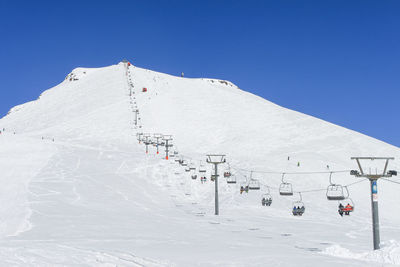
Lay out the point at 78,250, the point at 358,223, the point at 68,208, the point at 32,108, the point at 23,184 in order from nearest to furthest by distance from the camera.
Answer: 1. the point at 78,250
2. the point at 68,208
3. the point at 358,223
4. the point at 23,184
5. the point at 32,108

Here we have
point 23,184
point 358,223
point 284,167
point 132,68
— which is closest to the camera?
point 358,223

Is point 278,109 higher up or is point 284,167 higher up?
point 278,109

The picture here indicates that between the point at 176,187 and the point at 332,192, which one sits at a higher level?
the point at 176,187

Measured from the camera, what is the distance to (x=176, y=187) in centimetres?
3956

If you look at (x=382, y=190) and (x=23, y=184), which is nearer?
(x=23, y=184)

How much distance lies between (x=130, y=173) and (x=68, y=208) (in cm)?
1828

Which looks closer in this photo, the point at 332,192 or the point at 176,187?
the point at 176,187

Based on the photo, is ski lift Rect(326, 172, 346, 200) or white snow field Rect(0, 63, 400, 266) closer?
white snow field Rect(0, 63, 400, 266)

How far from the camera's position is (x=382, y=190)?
43.0 m

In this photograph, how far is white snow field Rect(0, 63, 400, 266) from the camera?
11.8 metres

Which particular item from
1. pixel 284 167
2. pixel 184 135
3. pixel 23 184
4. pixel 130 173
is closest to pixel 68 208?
pixel 23 184

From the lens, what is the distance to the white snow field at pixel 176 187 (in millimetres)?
11828

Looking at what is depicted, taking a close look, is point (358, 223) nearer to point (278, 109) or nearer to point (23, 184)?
point (23, 184)

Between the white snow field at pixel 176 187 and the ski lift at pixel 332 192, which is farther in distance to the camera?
the ski lift at pixel 332 192
